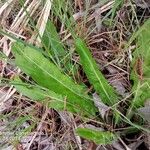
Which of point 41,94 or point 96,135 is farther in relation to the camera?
point 41,94

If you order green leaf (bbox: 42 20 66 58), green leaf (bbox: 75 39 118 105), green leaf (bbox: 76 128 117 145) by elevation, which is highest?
green leaf (bbox: 42 20 66 58)

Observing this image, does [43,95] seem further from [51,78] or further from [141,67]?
[141,67]

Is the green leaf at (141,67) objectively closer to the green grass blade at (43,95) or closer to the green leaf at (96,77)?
the green leaf at (96,77)

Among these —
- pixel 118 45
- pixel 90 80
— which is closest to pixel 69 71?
pixel 90 80

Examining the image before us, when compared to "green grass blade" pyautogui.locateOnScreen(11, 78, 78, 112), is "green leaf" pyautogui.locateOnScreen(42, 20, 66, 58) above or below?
above

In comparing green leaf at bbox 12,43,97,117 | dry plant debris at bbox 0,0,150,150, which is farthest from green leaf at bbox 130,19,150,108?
green leaf at bbox 12,43,97,117

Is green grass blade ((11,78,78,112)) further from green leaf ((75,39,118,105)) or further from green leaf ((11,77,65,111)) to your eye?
green leaf ((75,39,118,105))

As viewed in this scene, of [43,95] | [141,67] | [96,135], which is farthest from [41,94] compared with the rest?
[141,67]
